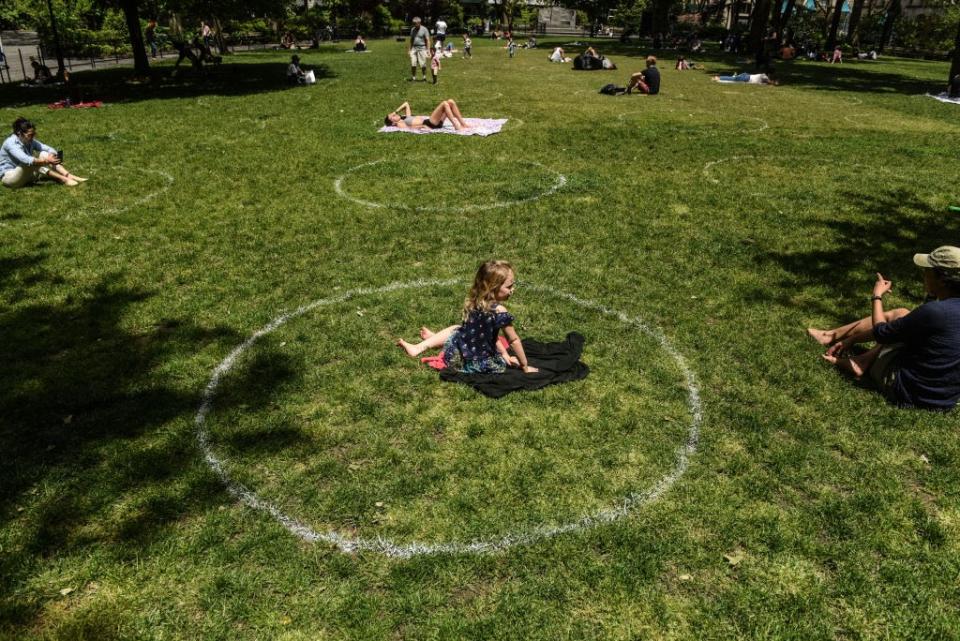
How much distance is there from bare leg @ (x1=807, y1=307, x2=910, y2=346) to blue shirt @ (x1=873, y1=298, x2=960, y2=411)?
50 centimetres

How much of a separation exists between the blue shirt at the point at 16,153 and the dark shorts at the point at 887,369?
14541 millimetres

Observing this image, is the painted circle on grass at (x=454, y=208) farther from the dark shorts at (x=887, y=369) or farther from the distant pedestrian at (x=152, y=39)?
the distant pedestrian at (x=152, y=39)

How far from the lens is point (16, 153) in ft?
37.9

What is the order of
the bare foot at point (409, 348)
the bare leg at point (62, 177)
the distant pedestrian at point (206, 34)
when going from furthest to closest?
1. the distant pedestrian at point (206, 34)
2. the bare leg at point (62, 177)
3. the bare foot at point (409, 348)

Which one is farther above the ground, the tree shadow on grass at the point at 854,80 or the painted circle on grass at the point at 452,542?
the tree shadow on grass at the point at 854,80

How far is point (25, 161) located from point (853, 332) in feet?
47.3

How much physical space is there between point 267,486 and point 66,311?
15.1 ft

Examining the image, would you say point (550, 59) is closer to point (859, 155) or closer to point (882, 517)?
point (859, 155)

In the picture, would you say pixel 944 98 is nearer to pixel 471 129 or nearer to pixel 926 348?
pixel 471 129

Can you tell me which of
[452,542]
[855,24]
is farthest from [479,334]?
[855,24]

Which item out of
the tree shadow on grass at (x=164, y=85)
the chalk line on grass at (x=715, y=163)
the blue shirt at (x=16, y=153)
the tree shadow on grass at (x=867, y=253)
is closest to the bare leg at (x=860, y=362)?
the tree shadow on grass at (x=867, y=253)

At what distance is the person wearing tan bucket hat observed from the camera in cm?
548

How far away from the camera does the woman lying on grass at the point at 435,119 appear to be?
53.8 feet

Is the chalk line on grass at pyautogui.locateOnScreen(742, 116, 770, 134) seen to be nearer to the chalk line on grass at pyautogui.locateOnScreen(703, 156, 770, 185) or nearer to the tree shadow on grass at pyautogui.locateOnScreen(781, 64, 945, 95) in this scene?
the chalk line on grass at pyautogui.locateOnScreen(703, 156, 770, 185)
